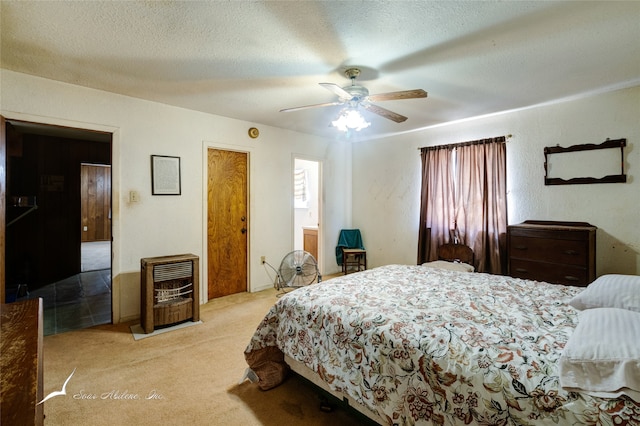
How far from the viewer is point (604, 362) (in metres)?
0.91

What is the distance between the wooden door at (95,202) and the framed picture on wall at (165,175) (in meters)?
3.18

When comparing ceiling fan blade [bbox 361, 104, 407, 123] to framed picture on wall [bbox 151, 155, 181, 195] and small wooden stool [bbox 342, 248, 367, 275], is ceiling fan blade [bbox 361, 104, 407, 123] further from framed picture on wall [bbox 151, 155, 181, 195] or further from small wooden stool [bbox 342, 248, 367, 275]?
small wooden stool [bbox 342, 248, 367, 275]

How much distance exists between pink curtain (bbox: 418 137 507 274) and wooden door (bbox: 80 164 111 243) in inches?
223

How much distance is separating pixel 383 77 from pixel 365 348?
6.92 feet

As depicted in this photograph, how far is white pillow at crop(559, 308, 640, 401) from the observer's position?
860 mm

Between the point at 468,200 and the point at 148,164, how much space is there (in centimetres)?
374

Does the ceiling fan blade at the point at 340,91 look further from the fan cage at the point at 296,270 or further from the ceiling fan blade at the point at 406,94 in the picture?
the fan cage at the point at 296,270

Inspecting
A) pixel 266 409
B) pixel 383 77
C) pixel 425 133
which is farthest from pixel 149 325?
pixel 425 133

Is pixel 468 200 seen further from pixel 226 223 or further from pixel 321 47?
pixel 226 223

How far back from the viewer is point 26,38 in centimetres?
190

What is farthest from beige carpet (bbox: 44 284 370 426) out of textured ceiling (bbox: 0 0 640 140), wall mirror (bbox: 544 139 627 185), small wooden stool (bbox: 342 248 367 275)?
wall mirror (bbox: 544 139 627 185)

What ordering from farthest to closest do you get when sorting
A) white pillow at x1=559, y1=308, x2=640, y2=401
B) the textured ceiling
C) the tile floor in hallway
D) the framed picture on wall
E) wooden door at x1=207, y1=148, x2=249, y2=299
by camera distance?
1. wooden door at x1=207, y1=148, x2=249, y2=299
2. the framed picture on wall
3. the tile floor in hallway
4. the textured ceiling
5. white pillow at x1=559, y1=308, x2=640, y2=401

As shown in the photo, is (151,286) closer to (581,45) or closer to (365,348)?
(365,348)

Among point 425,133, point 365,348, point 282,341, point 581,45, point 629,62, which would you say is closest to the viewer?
point 365,348
